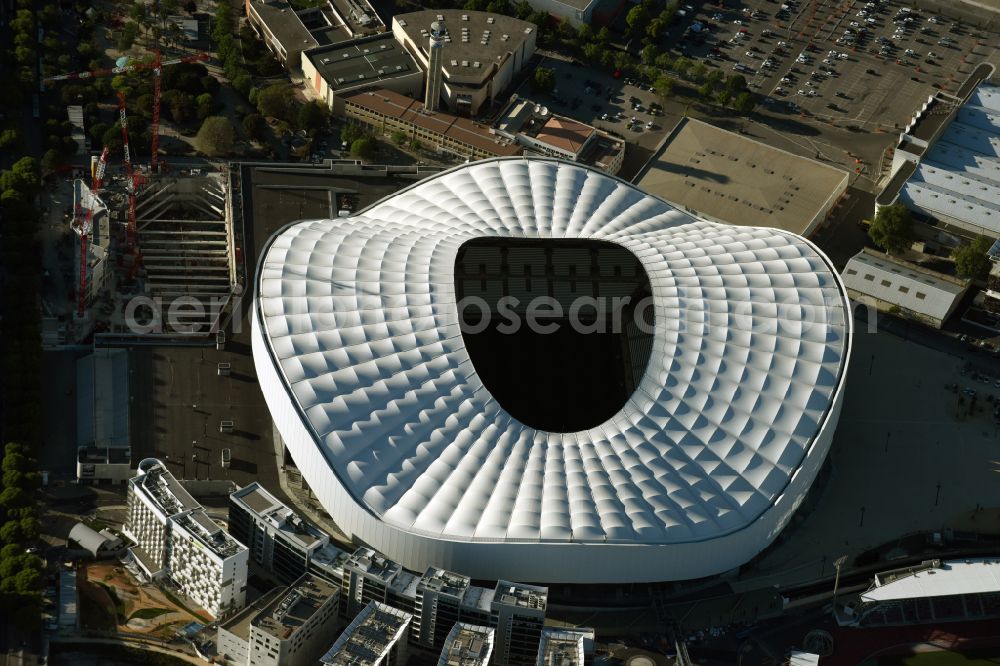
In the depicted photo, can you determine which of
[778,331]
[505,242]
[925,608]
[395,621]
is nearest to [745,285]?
[778,331]

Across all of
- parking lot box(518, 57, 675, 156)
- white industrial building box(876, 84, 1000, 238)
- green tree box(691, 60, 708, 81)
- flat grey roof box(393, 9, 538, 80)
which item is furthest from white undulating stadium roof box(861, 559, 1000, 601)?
flat grey roof box(393, 9, 538, 80)

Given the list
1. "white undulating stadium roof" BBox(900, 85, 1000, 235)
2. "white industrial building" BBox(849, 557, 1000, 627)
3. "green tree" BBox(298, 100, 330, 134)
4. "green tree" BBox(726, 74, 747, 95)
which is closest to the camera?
"white industrial building" BBox(849, 557, 1000, 627)

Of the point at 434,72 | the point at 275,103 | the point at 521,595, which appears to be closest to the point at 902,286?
the point at 434,72

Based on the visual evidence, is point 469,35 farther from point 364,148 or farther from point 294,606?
point 294,606

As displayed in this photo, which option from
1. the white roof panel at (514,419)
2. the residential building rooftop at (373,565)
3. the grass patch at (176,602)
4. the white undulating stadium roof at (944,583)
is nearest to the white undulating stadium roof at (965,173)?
the white roof panel at (514,419)

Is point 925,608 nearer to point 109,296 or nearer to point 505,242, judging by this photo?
point 505,242

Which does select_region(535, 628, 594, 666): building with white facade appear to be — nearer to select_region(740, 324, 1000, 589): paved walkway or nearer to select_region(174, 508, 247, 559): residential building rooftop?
select_region(740, 324, 1000, 589): paved walkway
